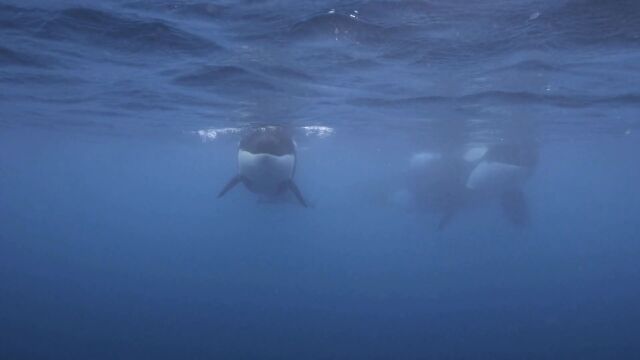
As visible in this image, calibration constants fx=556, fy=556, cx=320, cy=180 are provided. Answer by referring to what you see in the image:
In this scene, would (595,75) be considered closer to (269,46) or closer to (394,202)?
(269,46)

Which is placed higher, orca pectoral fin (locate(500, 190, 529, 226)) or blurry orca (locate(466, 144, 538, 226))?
blurry orca (locate(466, 144, 538, 226))

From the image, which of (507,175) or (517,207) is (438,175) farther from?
(517,207)

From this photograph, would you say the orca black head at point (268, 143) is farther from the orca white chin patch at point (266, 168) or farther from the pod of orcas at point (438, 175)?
the orca white chin patch at point (266, 168)

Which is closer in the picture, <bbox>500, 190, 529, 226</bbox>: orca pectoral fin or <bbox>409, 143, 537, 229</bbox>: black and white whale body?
<bbox>409, 143, 537, 229</bbox>: black and white whale body

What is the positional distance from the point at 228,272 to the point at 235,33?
1344 inches

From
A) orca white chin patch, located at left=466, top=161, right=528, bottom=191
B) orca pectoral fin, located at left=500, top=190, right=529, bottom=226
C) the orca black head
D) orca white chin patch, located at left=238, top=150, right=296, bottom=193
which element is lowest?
orca pectoral fin, located at left=500, top=190, right=529, bottom=226

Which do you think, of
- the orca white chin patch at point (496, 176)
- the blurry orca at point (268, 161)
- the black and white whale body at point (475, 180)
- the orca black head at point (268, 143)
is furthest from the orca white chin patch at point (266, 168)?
the black and white whale body at point (475, 180)

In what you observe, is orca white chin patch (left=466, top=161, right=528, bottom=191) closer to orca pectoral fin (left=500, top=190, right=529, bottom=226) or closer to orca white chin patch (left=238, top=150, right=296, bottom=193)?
orca pectoral fin (left=500, top=190, right=529, bottom=226)

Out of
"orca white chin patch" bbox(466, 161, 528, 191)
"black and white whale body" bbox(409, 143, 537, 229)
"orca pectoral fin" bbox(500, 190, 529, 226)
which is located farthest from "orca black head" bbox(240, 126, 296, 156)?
"orca pectoral fin" bbox(500, 190, 529, 226)

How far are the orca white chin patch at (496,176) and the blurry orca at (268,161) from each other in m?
Result: 10.5

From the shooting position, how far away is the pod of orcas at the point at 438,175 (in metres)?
17.6

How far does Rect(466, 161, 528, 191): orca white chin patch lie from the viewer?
24.4 meters

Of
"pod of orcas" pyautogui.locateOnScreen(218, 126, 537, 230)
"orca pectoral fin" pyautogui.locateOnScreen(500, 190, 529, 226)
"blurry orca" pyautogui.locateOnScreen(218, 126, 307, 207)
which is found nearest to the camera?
"blurry orca" pyautogui.locateOnScreen(218, 126, 307, 207)

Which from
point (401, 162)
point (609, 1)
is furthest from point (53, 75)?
point (401, 162)
